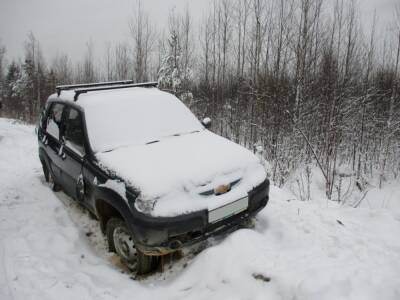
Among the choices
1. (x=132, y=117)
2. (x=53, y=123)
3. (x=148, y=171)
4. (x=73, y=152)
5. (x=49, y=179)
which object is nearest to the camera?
(x=148, y=171)

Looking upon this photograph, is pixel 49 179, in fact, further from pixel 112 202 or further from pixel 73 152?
pixel 112 202

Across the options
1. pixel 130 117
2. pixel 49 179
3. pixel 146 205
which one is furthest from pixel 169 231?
pixel 49 179

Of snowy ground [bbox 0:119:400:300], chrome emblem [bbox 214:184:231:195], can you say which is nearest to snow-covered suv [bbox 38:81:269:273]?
chrome emblem [bbox 214:184:231:195]

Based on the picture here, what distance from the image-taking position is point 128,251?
348cm

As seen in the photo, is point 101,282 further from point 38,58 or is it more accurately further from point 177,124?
point 38,58

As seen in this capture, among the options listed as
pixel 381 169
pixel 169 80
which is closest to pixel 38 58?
pixel 169 80

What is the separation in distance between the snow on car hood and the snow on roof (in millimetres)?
225

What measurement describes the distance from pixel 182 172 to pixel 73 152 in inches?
68.5

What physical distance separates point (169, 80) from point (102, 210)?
43.7 ft

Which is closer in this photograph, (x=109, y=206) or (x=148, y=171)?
(x=148, y=171)

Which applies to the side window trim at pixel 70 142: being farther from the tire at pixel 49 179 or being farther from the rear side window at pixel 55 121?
the tire at pixel 49 179

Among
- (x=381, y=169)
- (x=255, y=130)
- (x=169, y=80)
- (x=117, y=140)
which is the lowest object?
(x=381, y=169)

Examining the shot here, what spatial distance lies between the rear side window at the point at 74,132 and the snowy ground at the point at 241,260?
111 cm

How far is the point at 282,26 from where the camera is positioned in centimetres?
1384
